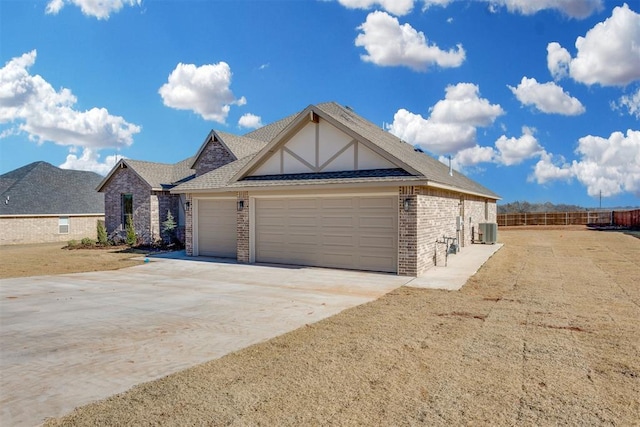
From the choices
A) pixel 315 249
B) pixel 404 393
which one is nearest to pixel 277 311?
pixel 404 393

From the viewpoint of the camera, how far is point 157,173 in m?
24.1

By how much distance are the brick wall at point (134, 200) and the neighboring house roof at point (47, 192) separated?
6683mm

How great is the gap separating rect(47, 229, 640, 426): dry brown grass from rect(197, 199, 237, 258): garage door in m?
9.33

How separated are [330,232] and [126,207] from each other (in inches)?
624

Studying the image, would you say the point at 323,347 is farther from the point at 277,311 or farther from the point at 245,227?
the point at 245,227

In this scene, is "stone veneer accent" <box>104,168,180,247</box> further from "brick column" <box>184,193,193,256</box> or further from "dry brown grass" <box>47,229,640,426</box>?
"dry brown grass" <box>47,229,640,426</box>

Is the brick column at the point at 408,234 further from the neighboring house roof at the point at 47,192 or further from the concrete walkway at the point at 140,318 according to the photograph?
the neighboring house roof at the point at 47,192

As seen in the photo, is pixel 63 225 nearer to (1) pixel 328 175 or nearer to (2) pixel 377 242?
(1) pixel 328 175

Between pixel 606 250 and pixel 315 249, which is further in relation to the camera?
pixel 606 250

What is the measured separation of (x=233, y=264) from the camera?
574 inches

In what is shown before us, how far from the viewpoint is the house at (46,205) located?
89.6 ft

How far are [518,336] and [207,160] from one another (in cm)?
1968

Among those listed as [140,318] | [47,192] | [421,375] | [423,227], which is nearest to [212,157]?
[423,227]

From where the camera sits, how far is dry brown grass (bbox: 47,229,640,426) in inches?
150
